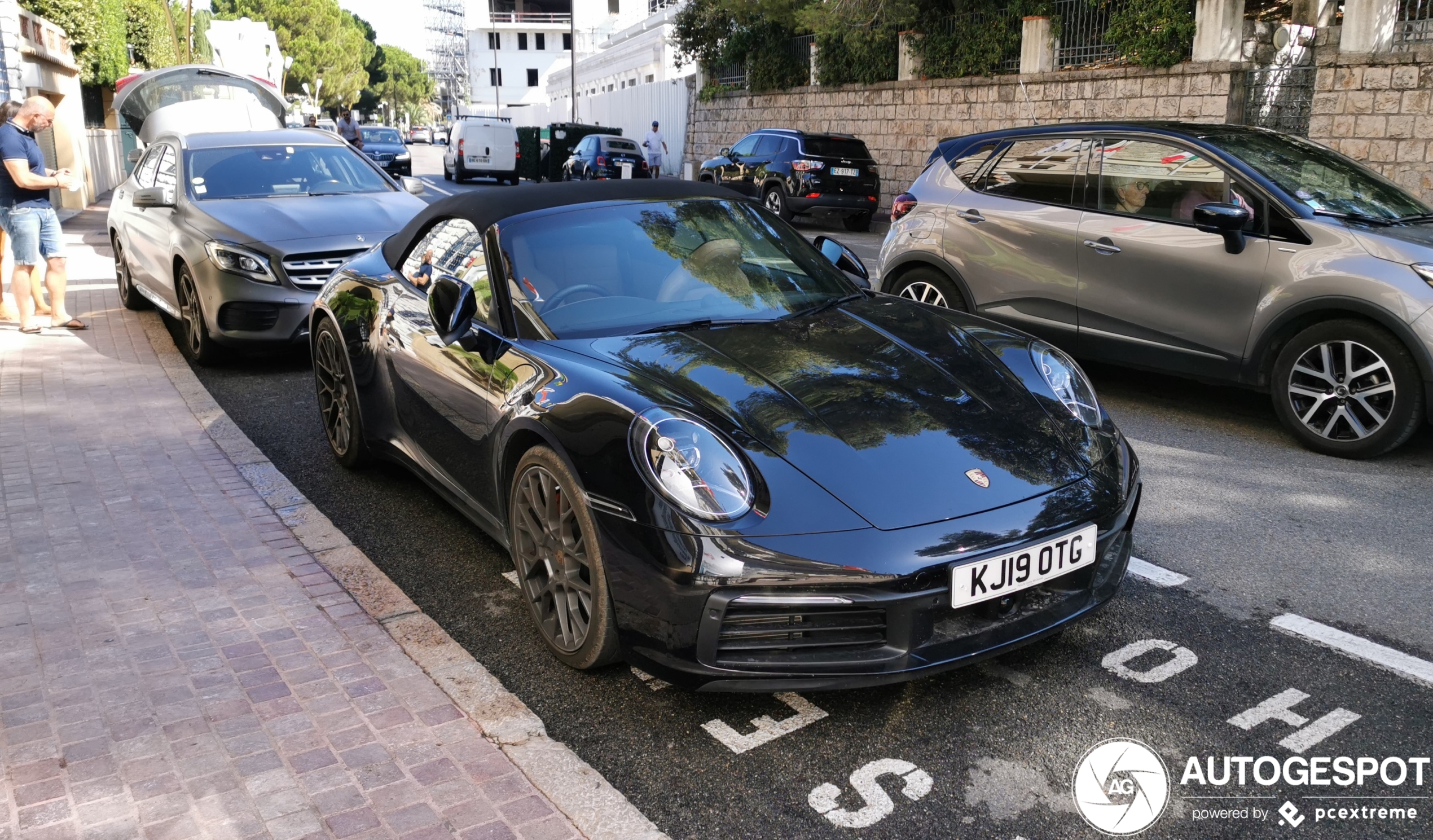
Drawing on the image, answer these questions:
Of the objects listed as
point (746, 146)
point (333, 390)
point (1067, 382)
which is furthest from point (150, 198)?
point (746, 146)

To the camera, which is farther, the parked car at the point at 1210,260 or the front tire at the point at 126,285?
the front tire at the point at 126,285

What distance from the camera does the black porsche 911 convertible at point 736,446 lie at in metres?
2.96

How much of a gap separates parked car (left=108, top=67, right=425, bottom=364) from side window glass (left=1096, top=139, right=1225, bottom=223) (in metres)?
4.88

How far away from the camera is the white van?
33094 mm

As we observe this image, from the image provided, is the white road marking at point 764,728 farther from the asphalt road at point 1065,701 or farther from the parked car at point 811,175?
the parked car at point 811,175

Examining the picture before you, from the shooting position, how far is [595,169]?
27.6m

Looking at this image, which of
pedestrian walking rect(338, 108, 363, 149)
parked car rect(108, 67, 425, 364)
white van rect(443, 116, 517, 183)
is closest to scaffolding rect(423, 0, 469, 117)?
white van rect(443, 116, 517, 183)

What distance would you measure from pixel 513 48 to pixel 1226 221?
10669 cm

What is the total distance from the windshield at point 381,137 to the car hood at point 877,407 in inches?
1350

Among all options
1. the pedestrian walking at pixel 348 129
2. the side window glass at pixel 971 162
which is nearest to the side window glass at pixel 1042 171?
the side window glass at pixel 971 162

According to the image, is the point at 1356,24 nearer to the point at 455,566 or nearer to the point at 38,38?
the point at 455,566

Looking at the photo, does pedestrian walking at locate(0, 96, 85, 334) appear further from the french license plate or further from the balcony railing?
the balcony railing

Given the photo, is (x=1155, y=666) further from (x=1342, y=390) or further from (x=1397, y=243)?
(x=1397, y=243)

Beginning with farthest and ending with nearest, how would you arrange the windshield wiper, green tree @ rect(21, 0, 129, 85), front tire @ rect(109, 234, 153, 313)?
green tree @ rect(21, 0, 129, 85), front tire @ rect(109, 234, 153, 313), the windshield wiper
